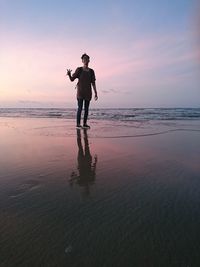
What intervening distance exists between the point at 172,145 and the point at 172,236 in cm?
358

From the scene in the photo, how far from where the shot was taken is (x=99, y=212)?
1.94m

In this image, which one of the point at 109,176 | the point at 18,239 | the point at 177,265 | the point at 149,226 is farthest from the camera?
the point at 109,176

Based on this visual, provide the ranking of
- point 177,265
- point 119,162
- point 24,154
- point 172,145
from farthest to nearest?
point 172,145 < point 24,154 < point 119,162 < point 177,265

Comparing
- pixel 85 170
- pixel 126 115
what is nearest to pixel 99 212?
pixel 85 170

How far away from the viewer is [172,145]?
507cm

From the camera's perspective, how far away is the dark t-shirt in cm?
850

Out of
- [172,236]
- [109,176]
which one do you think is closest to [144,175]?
[109,176]

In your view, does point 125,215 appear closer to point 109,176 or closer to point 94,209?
point 94,209

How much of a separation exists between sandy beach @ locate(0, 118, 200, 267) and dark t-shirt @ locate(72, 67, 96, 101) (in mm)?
5004

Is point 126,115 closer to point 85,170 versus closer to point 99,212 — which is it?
point 85,170

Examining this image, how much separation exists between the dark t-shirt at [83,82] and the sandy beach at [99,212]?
5.00 m

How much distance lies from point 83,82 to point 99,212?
6.91 m

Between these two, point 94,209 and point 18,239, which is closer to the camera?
point 18,239

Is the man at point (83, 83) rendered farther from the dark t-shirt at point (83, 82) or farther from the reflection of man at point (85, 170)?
the reflection of man at point (85, 170)
